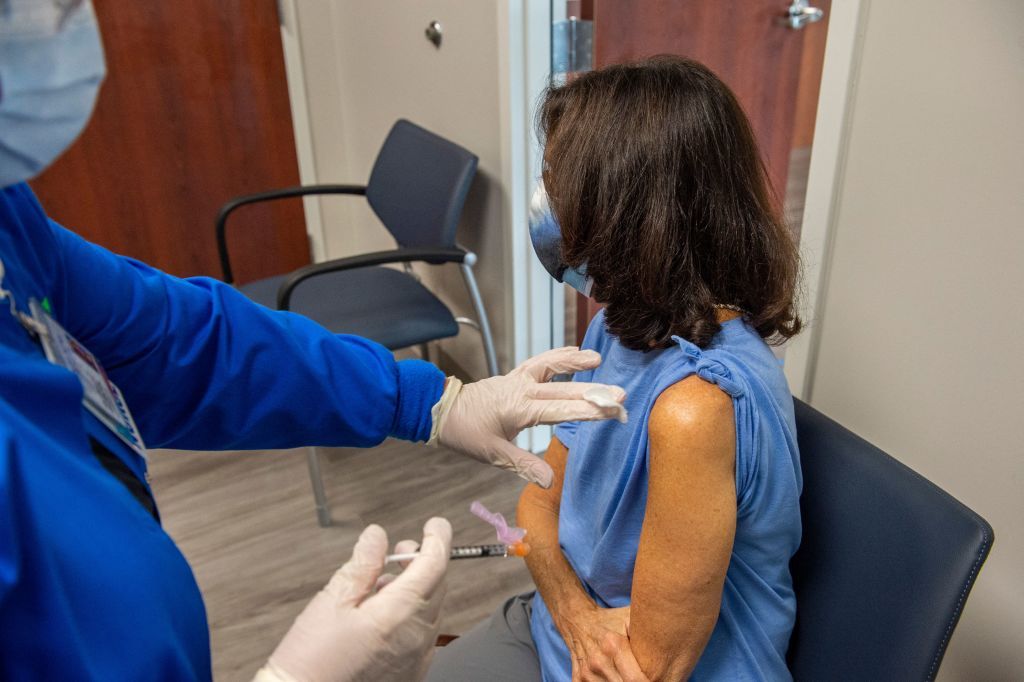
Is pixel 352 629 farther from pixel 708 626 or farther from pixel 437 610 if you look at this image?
pixel 708 626

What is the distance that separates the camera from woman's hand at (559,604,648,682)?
0.96m

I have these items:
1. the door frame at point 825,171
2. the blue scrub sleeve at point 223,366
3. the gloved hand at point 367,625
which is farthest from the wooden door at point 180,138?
the gloved hand at point 367,625

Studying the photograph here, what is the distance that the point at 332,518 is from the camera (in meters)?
2.18

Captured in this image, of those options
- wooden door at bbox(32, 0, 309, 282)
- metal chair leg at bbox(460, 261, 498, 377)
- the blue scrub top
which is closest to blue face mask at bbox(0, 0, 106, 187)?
the blue scrub top

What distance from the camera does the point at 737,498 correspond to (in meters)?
0.89

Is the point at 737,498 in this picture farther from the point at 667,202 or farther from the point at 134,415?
the point at 134,415

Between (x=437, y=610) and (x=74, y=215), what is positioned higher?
(x=437, y=610)

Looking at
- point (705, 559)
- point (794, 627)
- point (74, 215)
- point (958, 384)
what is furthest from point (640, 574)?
point (74, 215)

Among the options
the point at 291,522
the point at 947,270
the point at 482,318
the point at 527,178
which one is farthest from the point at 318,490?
the point at 947,270

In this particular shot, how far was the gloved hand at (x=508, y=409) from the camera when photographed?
0.98 metres

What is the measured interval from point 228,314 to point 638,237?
1.68ft

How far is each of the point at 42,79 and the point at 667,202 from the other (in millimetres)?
643

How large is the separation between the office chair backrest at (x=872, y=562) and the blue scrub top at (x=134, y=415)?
1.68 ft

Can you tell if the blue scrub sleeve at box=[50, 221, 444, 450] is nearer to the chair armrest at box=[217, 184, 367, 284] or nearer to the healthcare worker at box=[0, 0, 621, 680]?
the healthcare worker at box=[0, 0, 621, 680]
